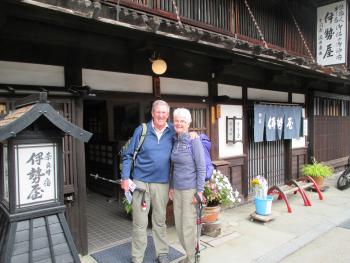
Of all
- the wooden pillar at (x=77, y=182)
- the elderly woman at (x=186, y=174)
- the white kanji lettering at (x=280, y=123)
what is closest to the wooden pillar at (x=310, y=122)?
the white kanji lettering at (x=280, y=123)

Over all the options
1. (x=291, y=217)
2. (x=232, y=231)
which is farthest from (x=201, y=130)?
(x=291, y=217)

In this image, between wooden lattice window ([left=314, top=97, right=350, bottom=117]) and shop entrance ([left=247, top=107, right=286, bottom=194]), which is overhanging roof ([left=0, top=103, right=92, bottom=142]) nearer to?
shop entrance ([left=247, top=107, right=286, bottom=194])

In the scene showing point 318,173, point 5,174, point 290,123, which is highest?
point 290,123

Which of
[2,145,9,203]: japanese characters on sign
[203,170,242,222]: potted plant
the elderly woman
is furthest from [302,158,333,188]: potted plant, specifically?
[2,145,9,203]: japanese characters on sign

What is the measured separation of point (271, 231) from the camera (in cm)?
635

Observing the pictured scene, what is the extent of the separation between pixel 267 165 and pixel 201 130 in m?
3.50

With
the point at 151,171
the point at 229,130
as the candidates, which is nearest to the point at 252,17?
the point at 229,130

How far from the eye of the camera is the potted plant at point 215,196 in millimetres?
5883

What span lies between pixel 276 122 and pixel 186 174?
19.0 ft

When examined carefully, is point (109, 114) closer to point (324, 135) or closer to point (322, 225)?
point (322, 225)

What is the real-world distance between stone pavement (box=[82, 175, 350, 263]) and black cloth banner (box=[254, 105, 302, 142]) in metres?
→ 1.96

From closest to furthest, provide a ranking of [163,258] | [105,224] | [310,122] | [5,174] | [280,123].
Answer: [5,174], [163,258], [105,224], [280,123], [310,122]

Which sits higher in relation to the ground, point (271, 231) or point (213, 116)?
point (213, 116)

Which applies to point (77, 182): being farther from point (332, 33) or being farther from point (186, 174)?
point (332, 33)
